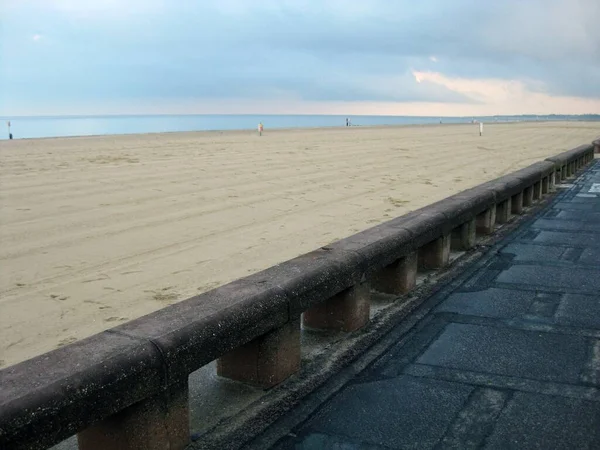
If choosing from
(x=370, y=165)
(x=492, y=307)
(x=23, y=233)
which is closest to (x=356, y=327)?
(x=492, y=307)

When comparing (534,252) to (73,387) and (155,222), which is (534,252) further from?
(73,387)

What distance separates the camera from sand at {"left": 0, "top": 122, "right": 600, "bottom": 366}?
230 inches

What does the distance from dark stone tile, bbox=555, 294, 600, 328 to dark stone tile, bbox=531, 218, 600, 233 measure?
3.95m

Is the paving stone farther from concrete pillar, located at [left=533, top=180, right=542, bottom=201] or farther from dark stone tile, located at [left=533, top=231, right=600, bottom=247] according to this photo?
concrete pillar, located at [left=533, top=180, right=542, bottom=201]

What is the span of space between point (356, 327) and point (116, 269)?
3.32 metres

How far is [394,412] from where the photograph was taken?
3484mm

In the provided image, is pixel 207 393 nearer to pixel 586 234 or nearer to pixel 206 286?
pixel 206 286

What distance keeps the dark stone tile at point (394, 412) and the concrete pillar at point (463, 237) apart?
412 centimetres

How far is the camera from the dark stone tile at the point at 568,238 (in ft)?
26.9

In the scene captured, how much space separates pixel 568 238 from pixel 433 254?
289cm

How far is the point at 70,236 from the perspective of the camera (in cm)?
877

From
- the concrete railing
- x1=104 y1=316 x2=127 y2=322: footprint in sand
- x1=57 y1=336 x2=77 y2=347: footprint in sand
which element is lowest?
x1=57 y1=336 x2=77 y2=347: footprint in sand

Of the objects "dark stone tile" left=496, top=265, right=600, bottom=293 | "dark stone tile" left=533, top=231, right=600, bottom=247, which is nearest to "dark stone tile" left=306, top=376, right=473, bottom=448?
"dark stone tile" left=496, top=265, right=600, bottom=293

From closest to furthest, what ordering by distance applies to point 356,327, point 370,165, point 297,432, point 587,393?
point 297,432 < point 587,393 < point 356,327 < point 370,165
